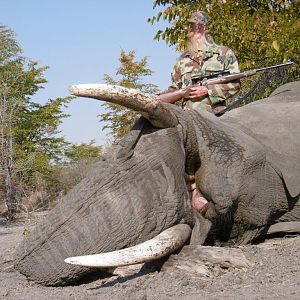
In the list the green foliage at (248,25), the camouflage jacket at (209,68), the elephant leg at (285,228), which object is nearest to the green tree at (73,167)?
the green foliage at (248,25)

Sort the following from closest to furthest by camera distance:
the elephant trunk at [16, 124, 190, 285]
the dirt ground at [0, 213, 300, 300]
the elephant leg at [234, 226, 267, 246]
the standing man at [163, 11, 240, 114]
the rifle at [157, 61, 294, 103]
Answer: the dirt ground at [0, 213, 300, 300] < the elephant trunk at [16, 124, 190, 285] < the elephant leg at [234, 226, 267, 246] < the rifle at [157, 61, 294, 103] < the standing man at [163, 11, 240, 114]

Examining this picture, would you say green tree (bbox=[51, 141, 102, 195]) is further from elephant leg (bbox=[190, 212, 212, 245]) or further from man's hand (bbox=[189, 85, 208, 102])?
elephant leg (bbox=[190, 212, 212, 245])

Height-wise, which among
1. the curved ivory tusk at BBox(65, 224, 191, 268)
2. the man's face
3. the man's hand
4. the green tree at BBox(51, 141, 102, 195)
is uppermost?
the man's face

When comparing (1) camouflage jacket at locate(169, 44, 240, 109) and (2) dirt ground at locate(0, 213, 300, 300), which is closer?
(2) dirt ground at locate(0, 213, 300, 300)

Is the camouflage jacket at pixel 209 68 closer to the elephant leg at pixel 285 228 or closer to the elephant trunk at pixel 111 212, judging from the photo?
the elephant leg at pixel 285 228

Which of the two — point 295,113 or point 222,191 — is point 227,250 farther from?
point 295,113

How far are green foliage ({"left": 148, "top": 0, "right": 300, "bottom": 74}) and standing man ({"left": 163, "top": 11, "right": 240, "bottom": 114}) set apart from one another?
2.41 m

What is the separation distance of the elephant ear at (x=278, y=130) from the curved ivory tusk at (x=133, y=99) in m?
1.11

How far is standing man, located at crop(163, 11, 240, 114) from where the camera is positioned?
19.9 feet

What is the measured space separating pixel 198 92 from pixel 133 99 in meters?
1.96

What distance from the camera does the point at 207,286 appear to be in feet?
13.0

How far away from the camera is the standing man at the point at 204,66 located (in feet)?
19.9

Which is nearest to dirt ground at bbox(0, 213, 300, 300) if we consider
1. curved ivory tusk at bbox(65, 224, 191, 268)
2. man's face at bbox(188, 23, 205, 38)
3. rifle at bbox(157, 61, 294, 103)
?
curved ivory tusk at bbox(65, 224, 191, 268)

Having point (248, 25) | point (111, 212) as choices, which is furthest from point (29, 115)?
point (111, 212)
